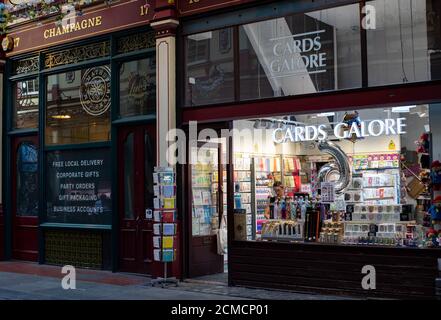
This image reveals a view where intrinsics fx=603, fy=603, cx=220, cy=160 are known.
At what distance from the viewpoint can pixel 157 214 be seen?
416 inches

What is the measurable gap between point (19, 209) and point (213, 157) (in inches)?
218

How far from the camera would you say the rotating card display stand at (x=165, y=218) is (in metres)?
10.5

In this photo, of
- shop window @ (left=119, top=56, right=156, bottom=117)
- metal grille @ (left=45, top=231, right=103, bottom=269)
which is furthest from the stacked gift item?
metal grille @ (left=45, top=231, right=103, bottom=269)

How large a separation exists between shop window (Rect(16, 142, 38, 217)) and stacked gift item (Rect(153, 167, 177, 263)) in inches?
185

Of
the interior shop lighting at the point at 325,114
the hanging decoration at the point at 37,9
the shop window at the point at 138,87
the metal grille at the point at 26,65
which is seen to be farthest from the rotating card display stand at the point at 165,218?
the metal grille at the point at 26,65

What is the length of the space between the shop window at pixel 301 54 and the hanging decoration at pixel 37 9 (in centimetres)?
359

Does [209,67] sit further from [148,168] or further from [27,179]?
[27,179]

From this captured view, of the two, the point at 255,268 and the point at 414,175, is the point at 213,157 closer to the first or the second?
the point at 255,268

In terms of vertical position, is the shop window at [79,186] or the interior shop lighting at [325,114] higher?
the interior shop lighting at [325,114]

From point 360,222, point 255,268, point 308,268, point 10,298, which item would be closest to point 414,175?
point 360,222

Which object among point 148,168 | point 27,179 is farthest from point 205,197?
point 27,179

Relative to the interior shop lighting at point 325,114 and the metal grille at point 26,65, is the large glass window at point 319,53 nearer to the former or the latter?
the interior shop lighting at point 325,114

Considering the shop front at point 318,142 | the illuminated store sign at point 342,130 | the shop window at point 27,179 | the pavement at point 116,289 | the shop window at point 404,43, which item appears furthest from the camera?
the shop window at point 27,179

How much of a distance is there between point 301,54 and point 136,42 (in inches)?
149
